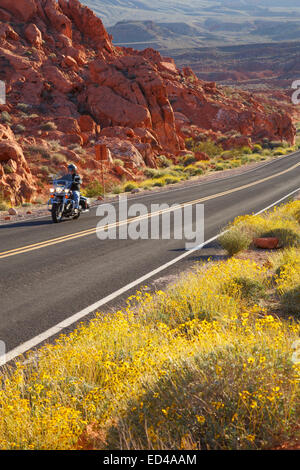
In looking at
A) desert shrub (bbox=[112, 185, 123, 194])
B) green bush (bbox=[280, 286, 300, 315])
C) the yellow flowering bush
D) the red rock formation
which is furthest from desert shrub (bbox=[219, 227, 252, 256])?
desert shrub (bbox=[112, 185, 123, 194])

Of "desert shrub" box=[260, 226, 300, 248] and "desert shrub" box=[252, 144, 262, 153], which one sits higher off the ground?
"desert shrub" box=[252, 144, 262, 153]

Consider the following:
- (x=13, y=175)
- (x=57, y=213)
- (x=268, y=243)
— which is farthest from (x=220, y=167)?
(x=268, y=243)

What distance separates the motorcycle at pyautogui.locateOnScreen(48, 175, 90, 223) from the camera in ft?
44.8

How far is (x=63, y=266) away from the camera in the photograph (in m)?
8.61

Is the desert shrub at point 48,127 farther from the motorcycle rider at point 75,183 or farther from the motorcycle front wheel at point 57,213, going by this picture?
the motorcycle front wheel at point 57,213

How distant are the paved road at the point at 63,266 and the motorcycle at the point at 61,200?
383 mm

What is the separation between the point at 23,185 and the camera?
20641 mm

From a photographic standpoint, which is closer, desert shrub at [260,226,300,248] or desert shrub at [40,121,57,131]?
desert shrub at [260,226,300,248]

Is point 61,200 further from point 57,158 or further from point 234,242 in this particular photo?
point 57,158

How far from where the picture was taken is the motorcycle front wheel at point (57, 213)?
13836 millimetres

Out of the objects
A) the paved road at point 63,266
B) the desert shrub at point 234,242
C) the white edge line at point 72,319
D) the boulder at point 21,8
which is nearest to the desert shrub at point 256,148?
the boulder at point 21,8

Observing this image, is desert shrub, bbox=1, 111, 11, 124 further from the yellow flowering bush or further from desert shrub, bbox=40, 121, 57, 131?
the yellow flowering bush

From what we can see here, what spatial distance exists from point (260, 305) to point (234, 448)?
3326mm
